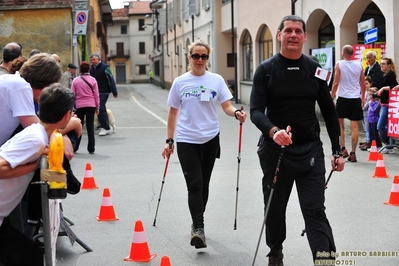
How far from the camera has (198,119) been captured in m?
7.38

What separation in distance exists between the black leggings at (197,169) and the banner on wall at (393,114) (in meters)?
7.42

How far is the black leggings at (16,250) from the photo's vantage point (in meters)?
4.46

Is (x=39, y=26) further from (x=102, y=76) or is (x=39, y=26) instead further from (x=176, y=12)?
(x=176, y=12)

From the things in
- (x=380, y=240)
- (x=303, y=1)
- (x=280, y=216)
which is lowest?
(x=380, y=240)

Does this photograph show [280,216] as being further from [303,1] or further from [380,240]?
[303,1]

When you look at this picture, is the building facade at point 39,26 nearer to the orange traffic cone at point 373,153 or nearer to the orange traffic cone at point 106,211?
the orange traffic cone at point 373,153

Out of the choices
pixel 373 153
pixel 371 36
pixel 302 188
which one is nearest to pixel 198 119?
pixel 302 188

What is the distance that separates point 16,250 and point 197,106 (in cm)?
322

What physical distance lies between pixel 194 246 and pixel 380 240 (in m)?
1.76

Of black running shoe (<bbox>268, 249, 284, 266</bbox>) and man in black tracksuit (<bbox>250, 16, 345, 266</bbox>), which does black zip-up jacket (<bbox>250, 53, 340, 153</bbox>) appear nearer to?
man in black tracksuit (<bbox>250, 16, 345, 266</bbox>)

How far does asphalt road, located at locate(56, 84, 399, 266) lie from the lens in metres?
6.95

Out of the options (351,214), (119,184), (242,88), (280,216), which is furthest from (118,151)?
(242,88)

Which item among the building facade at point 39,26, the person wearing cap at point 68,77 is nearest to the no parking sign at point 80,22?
the building facade at point 39,26

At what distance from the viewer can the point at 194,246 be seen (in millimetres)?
7227
